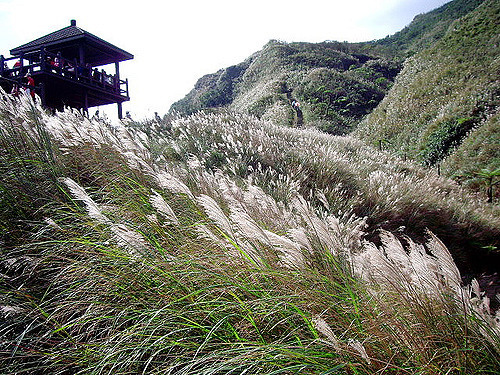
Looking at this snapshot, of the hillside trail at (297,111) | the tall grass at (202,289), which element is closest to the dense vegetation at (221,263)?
the tall grass at (202,289)

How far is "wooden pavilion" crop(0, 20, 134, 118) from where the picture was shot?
47.0 feet

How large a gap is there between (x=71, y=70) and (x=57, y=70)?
1851mm

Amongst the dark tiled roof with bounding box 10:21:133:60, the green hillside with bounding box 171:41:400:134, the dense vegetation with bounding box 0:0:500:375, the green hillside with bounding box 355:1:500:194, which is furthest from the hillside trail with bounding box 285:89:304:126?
the dense vegetation with bounding box 0:0:500:375

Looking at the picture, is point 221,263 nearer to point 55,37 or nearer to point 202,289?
point 202,289

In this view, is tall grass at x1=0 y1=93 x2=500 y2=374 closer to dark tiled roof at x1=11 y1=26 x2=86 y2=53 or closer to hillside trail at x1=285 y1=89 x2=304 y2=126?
dark tiled roof at x1=11 y1=26 x2=86 y2=53

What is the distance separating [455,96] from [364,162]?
14.7 meters

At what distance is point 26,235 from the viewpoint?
2.46 m

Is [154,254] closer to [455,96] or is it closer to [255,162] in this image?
[255,162]

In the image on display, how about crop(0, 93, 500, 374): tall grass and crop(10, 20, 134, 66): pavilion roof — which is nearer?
crop(0, 93, 500, 374): tall grass

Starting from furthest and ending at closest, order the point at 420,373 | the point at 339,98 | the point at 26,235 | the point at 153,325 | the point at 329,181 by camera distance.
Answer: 1. the point at 339,98
2. the point at 329,181
3. the point at 26,235
4. the point at 153,325
5. the point at 420,373

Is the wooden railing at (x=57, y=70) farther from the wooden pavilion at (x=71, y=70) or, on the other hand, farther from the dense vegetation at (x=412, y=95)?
the dense vegetation at (x=412, y=95)

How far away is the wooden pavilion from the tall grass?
1319 cm

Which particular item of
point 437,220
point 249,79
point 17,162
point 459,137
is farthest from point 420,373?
point 249,79

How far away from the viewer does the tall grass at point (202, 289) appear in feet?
4.44
